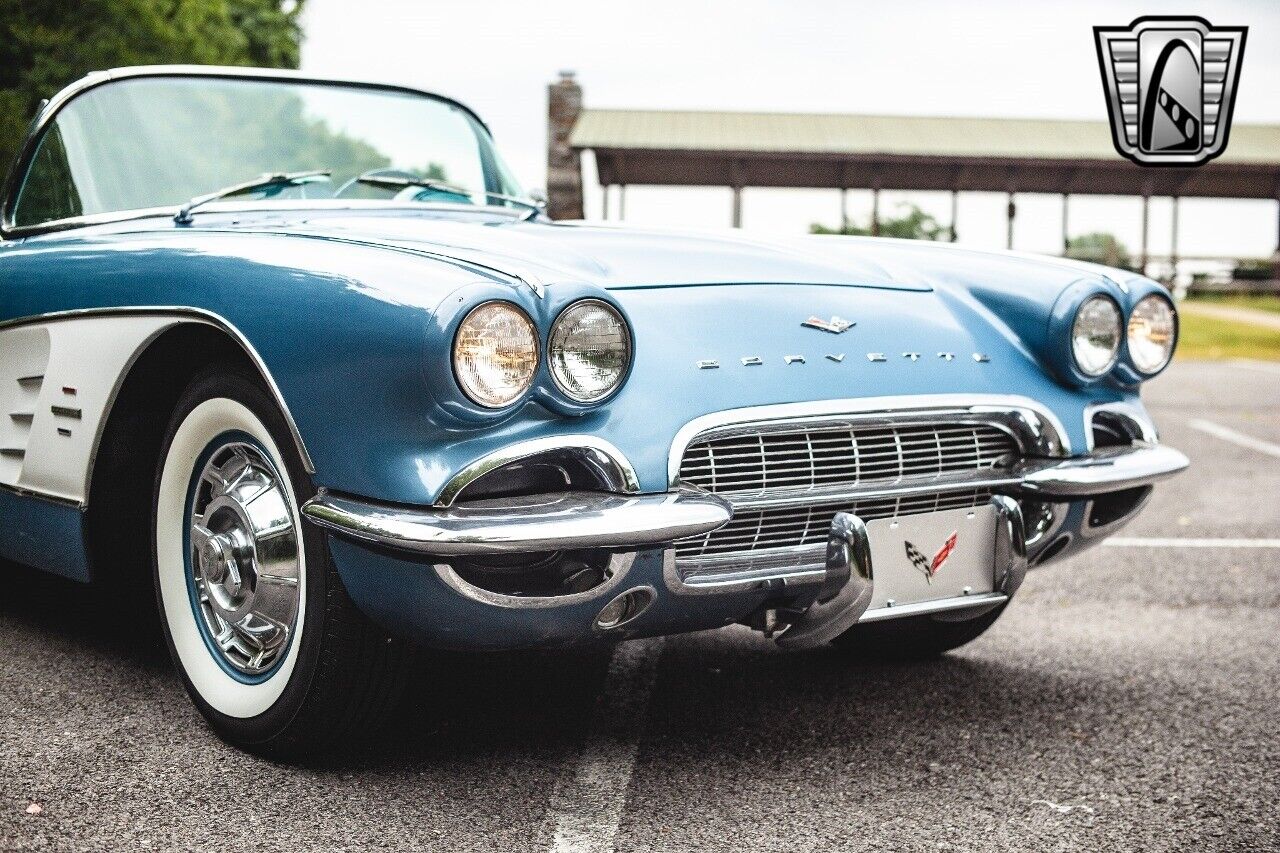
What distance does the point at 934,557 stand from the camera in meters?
2.62

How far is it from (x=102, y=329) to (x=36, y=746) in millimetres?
851

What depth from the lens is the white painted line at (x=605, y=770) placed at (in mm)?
2240

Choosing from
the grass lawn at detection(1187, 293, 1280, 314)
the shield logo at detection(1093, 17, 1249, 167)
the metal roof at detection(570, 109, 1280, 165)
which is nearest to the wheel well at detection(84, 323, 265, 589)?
the shield logo at detection(1093, 17, 1249, 167)

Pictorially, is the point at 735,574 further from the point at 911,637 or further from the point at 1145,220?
the point at 1145,220

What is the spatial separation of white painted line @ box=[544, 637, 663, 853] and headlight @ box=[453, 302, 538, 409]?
72cm

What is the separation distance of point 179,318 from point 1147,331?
2.06 m

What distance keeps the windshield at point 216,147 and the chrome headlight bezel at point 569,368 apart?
145 centimetres

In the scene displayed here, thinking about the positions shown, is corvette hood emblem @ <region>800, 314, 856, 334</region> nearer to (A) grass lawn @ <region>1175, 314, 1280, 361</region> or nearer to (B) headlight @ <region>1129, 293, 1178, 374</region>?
(B) headlight @ <region>1129, 293, 1178, 374</region>

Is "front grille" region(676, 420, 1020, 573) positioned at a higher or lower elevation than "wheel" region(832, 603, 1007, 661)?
higher

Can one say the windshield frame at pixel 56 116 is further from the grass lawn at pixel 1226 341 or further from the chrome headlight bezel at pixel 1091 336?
the grass lawn at pixel 1226 341

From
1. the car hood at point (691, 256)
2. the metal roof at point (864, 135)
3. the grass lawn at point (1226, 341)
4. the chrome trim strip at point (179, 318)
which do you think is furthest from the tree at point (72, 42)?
the grass lawn at point (1226, 341)

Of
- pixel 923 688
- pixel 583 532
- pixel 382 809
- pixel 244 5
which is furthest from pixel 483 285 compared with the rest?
pixel 244 5

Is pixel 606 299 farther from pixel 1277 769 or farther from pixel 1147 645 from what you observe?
pixel 1147 645

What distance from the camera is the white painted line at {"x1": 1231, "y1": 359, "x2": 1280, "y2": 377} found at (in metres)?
15.8
